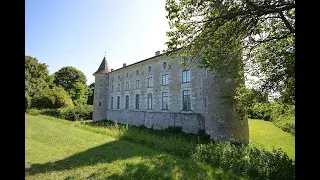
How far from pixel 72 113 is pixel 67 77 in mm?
17283

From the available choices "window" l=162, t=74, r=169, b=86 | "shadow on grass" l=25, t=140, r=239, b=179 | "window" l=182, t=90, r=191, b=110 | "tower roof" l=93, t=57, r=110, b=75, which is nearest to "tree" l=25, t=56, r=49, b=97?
"tower roof" l=93, t=57, r=110, b=75

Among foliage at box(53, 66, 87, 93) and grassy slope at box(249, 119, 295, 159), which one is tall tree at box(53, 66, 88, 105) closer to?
foliage at box(53, 66, 87, 93)

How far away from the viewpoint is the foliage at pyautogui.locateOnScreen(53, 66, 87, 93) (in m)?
41.6

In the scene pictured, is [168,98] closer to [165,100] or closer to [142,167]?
[165,100]

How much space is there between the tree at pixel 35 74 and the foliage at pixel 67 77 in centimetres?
860

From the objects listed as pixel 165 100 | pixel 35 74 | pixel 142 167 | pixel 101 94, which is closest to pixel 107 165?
pixel 142 167

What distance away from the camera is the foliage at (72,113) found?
86.7 feet

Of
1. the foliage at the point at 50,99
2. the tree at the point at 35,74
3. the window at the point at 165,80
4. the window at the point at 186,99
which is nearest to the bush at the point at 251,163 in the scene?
the window at the point at 186,99

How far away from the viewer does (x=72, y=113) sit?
A: 27828 millimetres

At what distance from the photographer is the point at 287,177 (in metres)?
5.46

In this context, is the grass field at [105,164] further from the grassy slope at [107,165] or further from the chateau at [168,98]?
the chateau at [168,98]

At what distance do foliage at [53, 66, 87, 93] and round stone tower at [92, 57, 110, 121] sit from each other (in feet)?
50.9
